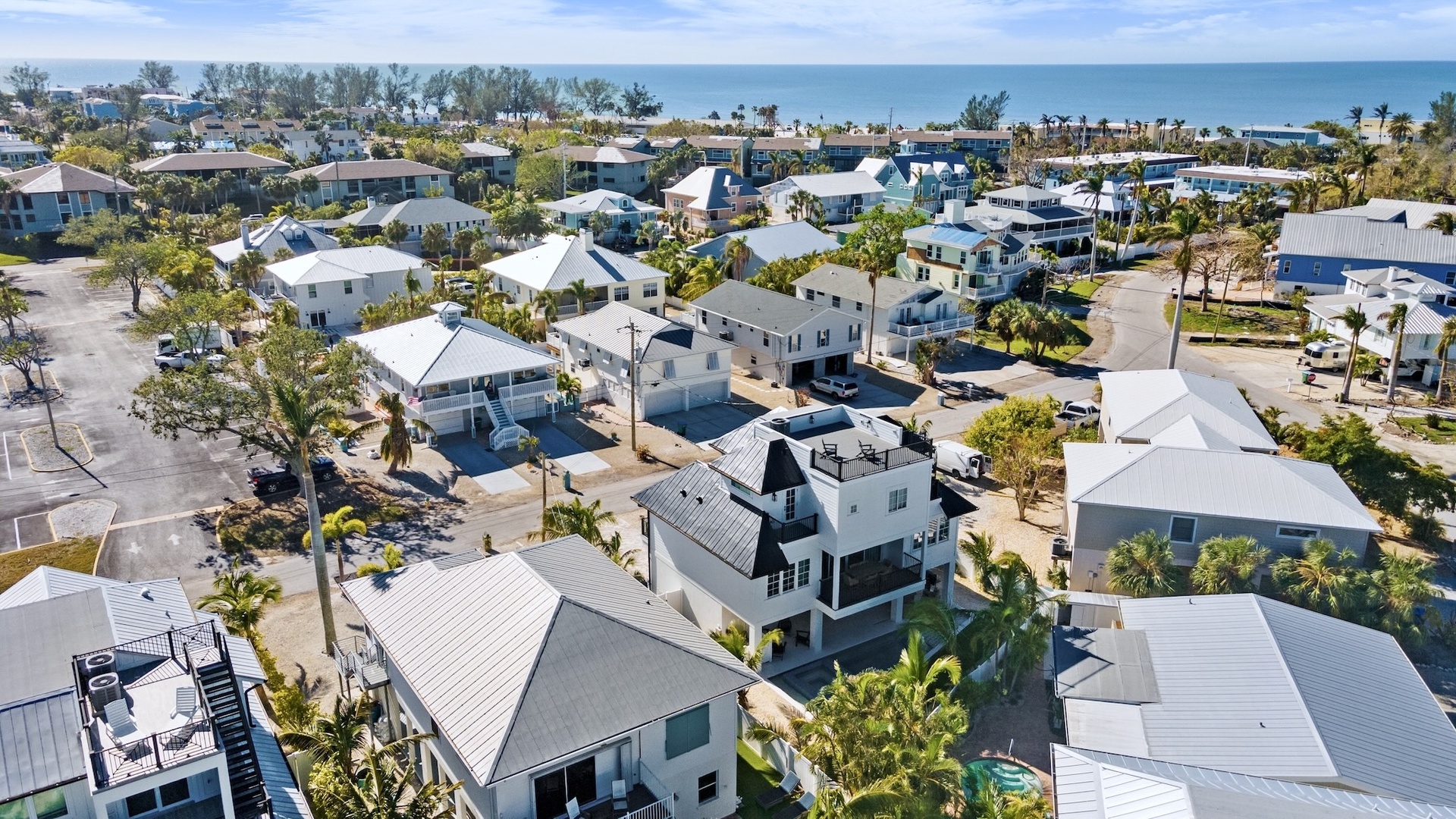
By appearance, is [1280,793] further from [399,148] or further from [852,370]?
[399,148]

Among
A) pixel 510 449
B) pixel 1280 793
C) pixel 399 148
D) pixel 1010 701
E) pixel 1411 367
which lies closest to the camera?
pixel 1280 793

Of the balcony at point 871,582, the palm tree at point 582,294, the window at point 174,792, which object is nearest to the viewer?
the window at point 174,792

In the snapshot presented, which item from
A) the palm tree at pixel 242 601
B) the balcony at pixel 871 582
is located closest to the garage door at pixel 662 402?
the balcony at pixel 871 582

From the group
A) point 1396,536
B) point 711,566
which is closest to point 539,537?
point 711,566

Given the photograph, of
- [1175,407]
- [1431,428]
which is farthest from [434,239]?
[1431,428]

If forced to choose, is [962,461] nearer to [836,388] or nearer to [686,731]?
[836,388]

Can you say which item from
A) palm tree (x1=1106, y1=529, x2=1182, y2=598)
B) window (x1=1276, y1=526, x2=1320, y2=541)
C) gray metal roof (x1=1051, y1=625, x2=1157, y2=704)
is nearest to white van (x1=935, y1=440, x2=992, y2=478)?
palm tree (x1=1106, y1=529, x2=1182, y2=598)

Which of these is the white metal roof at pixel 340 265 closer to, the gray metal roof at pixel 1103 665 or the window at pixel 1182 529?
the window at pixel 1182 529
